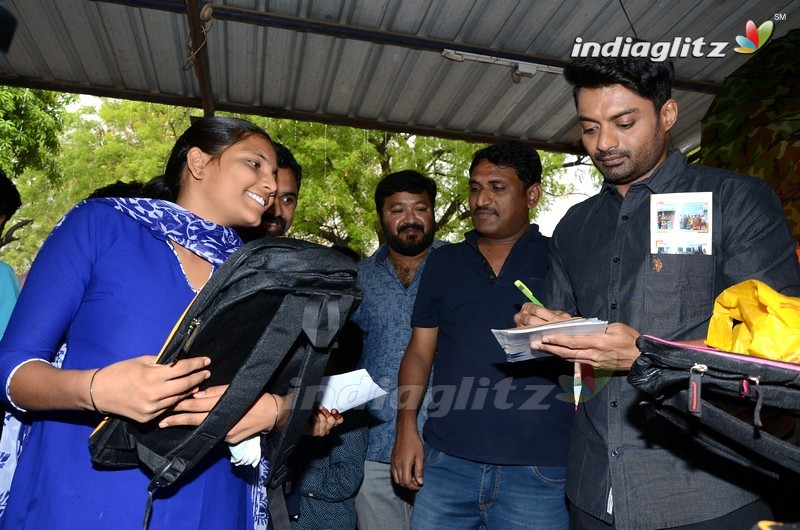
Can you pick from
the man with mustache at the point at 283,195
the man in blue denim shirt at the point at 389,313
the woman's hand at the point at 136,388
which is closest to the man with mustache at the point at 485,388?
the man in blue denim shirt at the point at 389,313

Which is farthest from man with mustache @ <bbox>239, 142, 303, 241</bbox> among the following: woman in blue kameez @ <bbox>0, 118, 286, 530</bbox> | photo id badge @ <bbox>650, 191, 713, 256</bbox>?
photo id badge @ <bbox>650, 191, 713, 256</bbox>

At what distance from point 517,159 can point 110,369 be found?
261 cm

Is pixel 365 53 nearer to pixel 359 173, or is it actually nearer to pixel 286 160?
pixel 286 160

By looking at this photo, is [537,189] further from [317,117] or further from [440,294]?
[317,117]

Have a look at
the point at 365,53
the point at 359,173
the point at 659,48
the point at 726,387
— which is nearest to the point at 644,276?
the point at 726,387

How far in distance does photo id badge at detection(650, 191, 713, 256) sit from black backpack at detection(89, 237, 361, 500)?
1.04 metres

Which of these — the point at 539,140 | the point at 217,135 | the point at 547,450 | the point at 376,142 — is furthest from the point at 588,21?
the point at 376,142

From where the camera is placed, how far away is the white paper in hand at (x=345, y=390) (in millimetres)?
2363

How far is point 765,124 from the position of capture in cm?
389

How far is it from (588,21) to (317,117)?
9.08ft

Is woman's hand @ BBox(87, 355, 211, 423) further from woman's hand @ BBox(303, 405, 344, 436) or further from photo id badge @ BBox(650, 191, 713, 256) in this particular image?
photo id badge @ BBox(650, 191, 713, 256)

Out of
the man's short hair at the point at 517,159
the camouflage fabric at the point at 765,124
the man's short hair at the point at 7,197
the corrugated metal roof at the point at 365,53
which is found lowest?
the man's short hair at the point at 7,197

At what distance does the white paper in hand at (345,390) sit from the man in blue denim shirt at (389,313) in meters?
1.42

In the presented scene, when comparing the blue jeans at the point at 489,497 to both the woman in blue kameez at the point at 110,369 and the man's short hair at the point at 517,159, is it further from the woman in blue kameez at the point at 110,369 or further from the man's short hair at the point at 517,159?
the man's short hair at the point at 517,159
